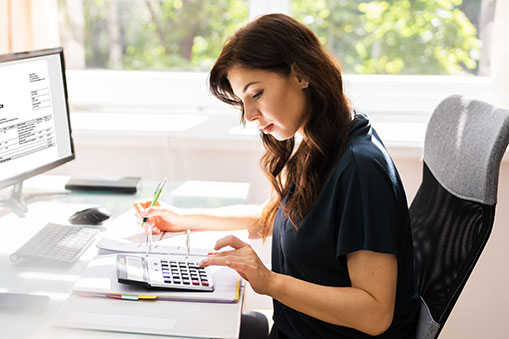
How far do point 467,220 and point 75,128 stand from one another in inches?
59.4

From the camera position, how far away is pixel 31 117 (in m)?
1.63

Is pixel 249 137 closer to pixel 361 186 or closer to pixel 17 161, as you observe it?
pixel 17 161

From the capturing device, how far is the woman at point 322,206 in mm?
1083

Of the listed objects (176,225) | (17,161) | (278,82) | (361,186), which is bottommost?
(176,225)

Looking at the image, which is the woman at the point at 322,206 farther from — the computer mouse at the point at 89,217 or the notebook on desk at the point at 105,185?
the notebook on desk at the point at 105,185

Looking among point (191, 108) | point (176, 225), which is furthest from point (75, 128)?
point (176, 225)

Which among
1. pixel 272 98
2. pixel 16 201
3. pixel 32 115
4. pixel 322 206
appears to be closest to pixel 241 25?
pixel 32 115

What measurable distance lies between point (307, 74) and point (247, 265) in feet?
1.25

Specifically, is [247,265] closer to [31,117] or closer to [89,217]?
[89,217]

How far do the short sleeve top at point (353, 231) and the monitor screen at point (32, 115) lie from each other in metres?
0.77

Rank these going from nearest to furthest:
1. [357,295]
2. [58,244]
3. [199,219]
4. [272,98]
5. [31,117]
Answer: [357,295] → [272,98] → [58,244] → [199,219] → [31,117]

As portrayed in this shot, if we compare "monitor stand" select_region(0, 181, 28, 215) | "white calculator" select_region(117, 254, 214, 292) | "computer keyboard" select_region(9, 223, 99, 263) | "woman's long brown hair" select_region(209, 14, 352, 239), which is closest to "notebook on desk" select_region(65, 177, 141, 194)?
"monitor stand" select_region(0, 181, 28, 215)

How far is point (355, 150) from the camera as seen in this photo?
3.70 ft

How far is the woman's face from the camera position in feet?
3.90
